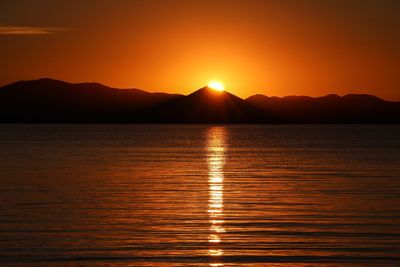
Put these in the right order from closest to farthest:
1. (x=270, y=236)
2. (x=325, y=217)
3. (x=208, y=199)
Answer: (x=270, y=236) < (x=325, y=217) < (x=208, y=199)

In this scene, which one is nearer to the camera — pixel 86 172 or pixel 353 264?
pixel 353 264

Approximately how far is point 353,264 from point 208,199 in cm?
1706

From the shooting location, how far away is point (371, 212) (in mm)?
31656

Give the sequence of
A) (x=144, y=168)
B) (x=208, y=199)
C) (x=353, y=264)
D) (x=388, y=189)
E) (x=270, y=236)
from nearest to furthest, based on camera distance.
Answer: (x=353, y=264) < (x=270, y=236) < (x=208, y=199) < (x=388, y=189) < (x=144, y=168)

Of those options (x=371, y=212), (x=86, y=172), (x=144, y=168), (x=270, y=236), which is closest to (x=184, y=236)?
(x=270, y=236)

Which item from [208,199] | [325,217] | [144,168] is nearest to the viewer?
[325,217]

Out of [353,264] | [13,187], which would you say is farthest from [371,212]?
[13,187]

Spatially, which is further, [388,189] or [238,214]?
[388,189]

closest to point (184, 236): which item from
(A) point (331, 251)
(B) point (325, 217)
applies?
(A) point (331, 251)

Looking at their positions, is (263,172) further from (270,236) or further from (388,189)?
(270,236)

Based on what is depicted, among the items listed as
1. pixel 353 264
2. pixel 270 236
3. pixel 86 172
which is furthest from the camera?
pixel 86 172

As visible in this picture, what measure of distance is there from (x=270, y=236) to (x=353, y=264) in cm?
462

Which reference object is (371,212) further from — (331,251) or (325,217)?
(331,251)

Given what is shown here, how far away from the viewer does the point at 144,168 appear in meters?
62.8
